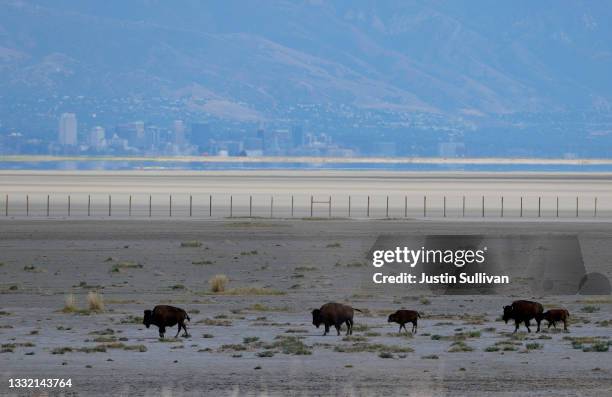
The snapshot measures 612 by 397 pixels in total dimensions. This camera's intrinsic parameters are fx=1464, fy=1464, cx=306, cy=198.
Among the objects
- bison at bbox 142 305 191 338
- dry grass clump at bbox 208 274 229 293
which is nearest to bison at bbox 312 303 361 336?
bison at bbox 142 305 191 338

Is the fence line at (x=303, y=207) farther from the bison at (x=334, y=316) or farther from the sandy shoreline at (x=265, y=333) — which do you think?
the bison at (x=334, y=316)

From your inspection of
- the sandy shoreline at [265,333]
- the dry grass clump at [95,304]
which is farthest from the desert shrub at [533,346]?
the dry grass clump at [95,304]

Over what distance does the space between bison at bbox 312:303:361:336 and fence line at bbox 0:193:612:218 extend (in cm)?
5923

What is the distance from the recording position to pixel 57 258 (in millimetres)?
51594

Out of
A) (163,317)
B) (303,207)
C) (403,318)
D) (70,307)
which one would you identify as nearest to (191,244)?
(70,307)

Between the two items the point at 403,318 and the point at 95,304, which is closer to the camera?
the point at 403,318

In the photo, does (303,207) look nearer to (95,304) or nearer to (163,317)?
(95,304)

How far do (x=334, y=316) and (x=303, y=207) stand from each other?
7683cm

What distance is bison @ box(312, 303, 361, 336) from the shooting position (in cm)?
2616

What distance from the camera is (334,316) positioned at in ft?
86.5

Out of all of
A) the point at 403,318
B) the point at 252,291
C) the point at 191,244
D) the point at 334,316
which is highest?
the point at 334,316

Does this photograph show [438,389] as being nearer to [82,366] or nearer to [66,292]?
[82,366]

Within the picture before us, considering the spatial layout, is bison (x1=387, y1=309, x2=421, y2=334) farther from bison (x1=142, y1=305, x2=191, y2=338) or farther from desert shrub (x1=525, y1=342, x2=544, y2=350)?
bison (x1=142, y1=305, x2=191, y2=338)

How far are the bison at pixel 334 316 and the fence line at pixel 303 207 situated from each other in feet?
194
